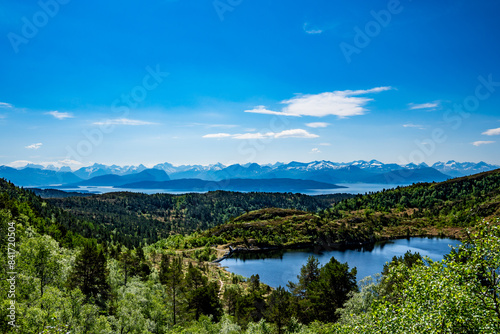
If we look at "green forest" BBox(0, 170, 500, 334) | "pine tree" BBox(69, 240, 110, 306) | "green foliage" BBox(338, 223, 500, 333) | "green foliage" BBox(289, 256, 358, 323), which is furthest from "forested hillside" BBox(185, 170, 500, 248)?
"green foliage" BBox(338, 223, 500, 333)

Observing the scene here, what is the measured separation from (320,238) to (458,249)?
149236 mm

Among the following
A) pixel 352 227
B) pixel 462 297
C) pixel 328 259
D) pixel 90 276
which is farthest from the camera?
pixel 352 227

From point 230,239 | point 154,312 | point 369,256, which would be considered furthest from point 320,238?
point 154,312

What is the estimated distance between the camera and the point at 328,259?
124m

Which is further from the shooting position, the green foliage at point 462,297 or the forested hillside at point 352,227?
the forested hillside at point 352,227

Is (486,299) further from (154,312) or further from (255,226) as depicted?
(255,226)

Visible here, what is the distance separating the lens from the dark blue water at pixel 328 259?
101069 millimetres

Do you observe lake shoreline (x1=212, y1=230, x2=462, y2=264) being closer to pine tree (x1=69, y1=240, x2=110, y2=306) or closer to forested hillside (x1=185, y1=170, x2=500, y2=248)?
forested hillside (x1=185, y1=170, x2=500, y2=248)

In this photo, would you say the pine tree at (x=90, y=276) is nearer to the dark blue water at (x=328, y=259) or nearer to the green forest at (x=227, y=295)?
the green forest at (x=227, y=295)

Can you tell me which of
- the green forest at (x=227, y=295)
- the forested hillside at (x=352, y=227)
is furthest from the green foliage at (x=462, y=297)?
the forested hillside at (x=352, y=227)

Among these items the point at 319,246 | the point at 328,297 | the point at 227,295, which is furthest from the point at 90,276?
the point at 319,246

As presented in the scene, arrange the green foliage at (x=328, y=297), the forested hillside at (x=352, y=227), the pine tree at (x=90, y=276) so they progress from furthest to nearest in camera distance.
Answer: the forested hillside at (x=352, y=227) → the green foliage at (x=328, y=297) → the pine tree at (x=90, y=276)

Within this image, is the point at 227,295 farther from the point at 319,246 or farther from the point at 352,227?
the point at 352,227

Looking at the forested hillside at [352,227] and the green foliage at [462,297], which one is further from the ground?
the green foliage at [462,297]
